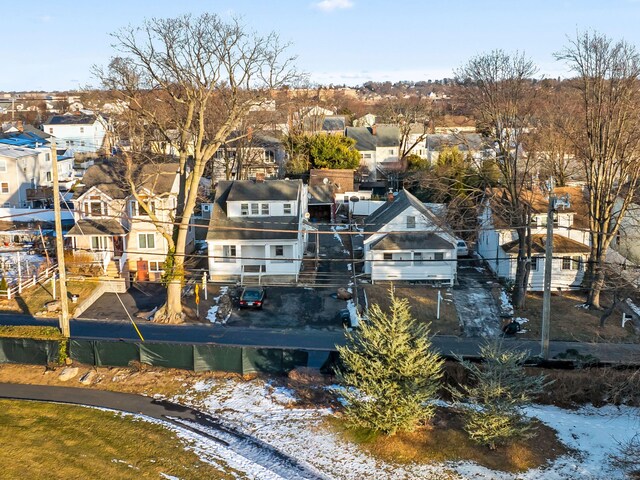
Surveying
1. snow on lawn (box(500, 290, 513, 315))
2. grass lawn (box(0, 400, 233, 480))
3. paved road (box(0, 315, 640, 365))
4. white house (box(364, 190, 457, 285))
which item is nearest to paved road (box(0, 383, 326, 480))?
grass lawn (box(0, 400, 233, 480))

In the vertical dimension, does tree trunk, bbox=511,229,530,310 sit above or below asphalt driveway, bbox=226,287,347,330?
above

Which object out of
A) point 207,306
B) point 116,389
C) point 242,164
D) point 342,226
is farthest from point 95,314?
point 242,164

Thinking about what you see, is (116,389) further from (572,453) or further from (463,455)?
(572,453)

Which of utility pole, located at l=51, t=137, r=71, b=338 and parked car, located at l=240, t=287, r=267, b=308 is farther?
parked car, located at l=240, t=287, r=267, b=308

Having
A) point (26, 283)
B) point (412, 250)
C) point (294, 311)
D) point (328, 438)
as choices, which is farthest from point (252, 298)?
point (328, 438)

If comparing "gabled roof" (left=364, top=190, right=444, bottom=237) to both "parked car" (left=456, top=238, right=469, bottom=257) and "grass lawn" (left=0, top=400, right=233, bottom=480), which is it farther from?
"grass lawn" (left=0, top=400, right=233, bottom=480)

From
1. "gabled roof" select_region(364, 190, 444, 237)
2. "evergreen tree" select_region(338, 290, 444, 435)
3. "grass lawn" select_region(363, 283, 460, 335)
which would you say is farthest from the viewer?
"gabled roof" select_region(364, 190, 444, 237)
